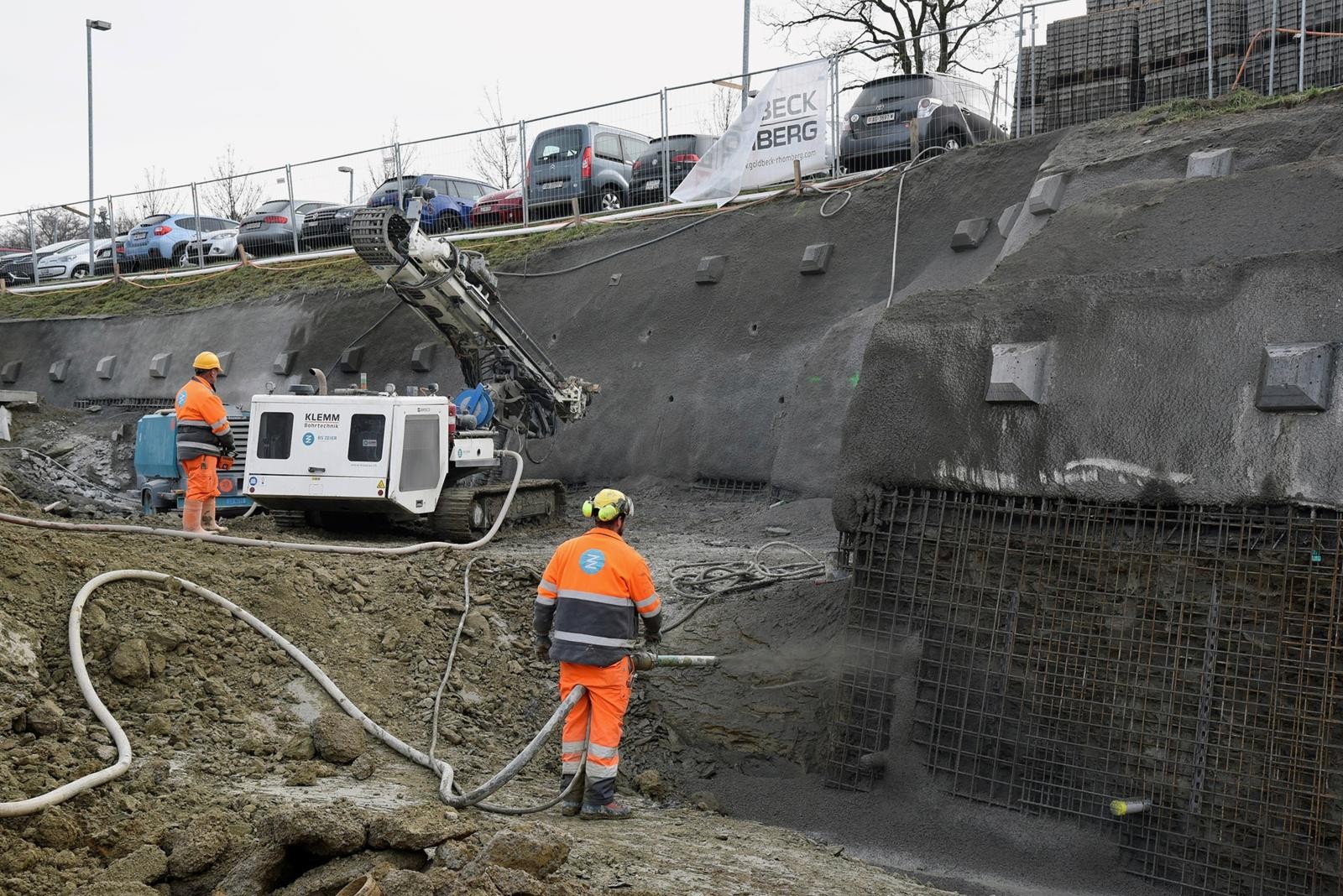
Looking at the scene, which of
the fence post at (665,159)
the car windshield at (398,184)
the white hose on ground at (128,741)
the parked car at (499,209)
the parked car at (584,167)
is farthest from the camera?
the car windshield at (398,184)

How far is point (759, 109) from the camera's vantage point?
1599 cm

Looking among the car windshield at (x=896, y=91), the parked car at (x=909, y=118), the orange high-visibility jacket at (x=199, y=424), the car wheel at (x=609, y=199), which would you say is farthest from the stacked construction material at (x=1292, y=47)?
the orange high-visibility jacket at (x=199, y=424)

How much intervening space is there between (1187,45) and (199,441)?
37.6ft

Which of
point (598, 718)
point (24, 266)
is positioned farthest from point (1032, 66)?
point (24, 266)

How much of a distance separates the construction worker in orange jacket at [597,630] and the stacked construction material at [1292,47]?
10443 millimetres

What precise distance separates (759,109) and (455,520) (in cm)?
749

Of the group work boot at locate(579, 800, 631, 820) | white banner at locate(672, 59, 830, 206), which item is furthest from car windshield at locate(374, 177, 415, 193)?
work boot at locate(579, 800, 631, 820)

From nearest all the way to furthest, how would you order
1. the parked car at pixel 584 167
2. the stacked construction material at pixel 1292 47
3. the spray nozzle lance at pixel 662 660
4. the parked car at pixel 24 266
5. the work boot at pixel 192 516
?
the spray nozzle lance at pixel 662 660 < the work boot at pixel 192 516 < the stacked construction material at pixel 1292 47 < the parked car at pixel 584 167 < the parked car at pixel 24 266

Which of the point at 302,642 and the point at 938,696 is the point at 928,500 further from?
the point at 302,642

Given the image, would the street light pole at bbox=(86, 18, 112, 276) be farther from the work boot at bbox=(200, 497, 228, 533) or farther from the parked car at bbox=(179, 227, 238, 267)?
the work boot at bbox=(200, 497, 228, 533)

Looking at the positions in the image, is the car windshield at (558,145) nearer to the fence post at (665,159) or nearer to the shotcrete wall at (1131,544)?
the fence post at (665,159)

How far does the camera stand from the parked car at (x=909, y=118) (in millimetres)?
15719

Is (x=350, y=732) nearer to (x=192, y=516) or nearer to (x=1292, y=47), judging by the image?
(x=192, y=516)

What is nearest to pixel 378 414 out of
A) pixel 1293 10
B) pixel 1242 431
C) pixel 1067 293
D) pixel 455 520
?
pixel 455 520
